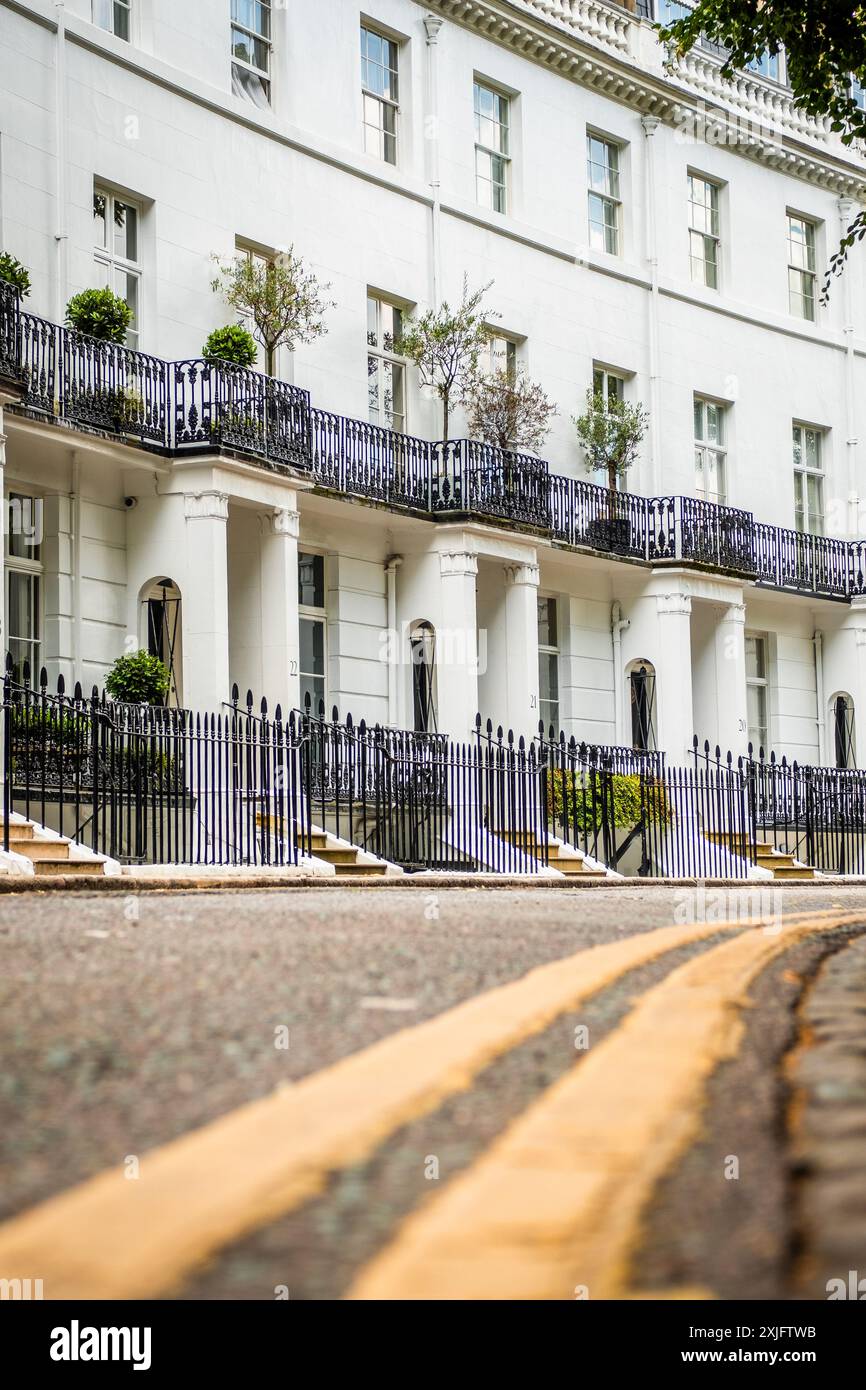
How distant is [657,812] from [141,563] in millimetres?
7682

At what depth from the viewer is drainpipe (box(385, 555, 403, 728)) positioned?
2614 centimetres

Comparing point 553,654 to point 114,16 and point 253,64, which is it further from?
point 114,16

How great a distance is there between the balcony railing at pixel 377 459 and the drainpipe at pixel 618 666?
4.14 ft

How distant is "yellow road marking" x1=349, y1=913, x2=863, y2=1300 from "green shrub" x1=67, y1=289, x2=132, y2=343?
59.8ft

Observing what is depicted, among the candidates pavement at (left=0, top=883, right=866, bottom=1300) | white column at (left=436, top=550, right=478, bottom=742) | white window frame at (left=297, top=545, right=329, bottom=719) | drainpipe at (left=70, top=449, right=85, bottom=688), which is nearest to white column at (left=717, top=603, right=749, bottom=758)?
white column at (left=436, top=550, right=478, bottom=742)

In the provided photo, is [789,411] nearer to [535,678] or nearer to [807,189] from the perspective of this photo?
[807,189]

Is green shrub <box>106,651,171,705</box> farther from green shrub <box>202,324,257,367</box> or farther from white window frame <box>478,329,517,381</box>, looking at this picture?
white window frame <box>478,329,517,381</box>

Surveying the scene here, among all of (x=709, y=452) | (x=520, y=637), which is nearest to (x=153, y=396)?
Result: (x=520, y=637)

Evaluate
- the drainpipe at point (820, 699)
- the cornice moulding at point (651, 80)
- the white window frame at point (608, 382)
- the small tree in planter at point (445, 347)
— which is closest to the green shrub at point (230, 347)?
the small tree in planter at point (445, 347)

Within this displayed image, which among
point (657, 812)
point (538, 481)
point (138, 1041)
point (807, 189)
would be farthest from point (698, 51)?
point (138, 1041)

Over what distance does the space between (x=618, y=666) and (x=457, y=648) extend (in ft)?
17.6

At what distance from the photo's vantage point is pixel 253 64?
974 inches

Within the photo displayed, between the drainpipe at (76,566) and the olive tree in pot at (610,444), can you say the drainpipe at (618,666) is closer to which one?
the olive tree in pot at (610,444)

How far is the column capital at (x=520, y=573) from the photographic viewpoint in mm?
26750
